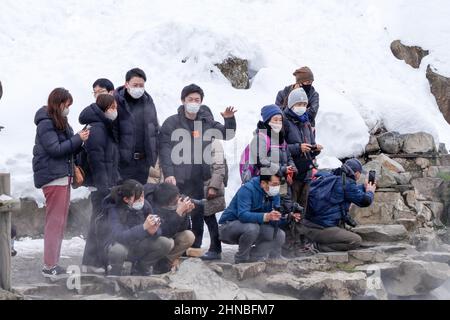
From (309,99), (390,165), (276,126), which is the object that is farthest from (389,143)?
(276,126)

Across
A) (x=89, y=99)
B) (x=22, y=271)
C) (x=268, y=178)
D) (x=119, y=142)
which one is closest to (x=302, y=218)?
(x=268, y=178)

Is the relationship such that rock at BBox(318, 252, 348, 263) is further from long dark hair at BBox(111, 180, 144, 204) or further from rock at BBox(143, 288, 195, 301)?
long dark hair at BBox(111, 180, 144, 204)

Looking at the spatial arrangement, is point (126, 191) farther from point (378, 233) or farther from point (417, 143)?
point (417, 143)

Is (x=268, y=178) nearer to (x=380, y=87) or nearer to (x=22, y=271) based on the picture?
(x=22, y=271)

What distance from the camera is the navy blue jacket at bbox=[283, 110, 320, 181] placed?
7509 millimetres

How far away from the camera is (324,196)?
25.4 ft

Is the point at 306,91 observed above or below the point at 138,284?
above

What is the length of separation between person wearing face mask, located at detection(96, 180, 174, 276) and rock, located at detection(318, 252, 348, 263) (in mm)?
2135

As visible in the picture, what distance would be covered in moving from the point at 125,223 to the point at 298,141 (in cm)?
247

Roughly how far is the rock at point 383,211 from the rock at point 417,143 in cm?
175

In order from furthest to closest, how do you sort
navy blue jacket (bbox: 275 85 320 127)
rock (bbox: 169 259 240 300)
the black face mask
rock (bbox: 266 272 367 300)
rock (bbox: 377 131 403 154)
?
1. rock (bbox: 377 131 403 154)
2. the black face mask
3. navy blue jacket (bbox: 275 85 320 127)
4. rock (bbox: 266 272 367 300)
5. rock (bbox: 169 259 240 300)

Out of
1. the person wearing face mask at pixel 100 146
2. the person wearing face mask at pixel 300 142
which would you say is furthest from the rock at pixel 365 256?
the person wearing face mask at pixel 100 146

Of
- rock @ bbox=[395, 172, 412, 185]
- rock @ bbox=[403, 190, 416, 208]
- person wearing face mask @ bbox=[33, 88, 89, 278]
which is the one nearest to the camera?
person wearing face mask @ bbox=[33, 88, 89, 278]

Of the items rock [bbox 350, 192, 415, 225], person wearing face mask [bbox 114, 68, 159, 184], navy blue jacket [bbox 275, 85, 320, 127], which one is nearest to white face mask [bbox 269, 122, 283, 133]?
navy blue jacket [bbox 275, 85, 320, 127]
